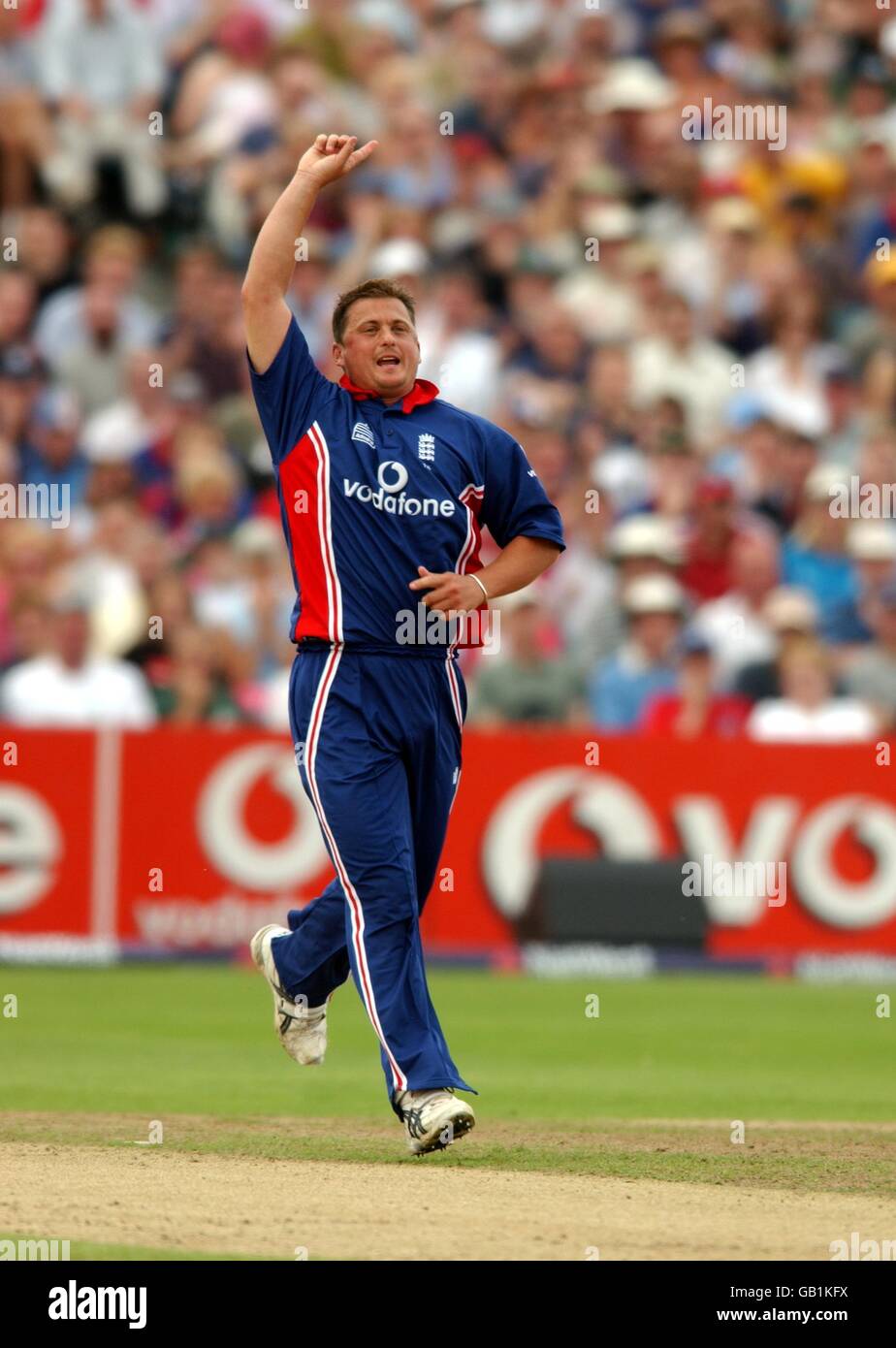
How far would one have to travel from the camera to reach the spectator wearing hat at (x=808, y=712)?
51.3 ft

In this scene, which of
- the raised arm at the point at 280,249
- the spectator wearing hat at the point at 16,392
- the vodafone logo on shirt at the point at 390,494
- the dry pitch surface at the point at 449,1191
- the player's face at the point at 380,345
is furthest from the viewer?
the spectator wearing hat at the point at 16,392

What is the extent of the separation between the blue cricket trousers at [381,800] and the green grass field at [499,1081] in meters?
0.43

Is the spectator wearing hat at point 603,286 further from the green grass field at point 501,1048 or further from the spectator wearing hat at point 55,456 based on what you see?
the green grass field at point 501,1048

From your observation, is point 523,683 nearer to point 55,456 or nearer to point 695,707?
point 695,707

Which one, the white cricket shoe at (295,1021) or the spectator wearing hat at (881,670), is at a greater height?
the spectator wearing hat at (881,670)

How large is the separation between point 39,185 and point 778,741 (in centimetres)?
778

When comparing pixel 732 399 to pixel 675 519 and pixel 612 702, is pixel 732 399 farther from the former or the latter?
pixel 612 702

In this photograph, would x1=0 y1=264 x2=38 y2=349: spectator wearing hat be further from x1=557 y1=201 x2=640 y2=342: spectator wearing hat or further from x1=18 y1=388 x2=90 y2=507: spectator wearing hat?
x1=557 y1=201 x2=640 y2=342: spectator wearing hat

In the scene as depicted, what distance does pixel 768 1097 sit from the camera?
10.4 m

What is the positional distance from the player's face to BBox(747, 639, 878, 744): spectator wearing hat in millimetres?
7665

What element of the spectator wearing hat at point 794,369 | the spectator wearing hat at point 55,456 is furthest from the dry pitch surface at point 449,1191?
the spectator wearing hat at point 794,369

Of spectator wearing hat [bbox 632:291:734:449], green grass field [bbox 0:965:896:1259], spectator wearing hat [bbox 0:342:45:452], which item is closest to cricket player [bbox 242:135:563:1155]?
green grass field [bbox 0:965:896:1259]

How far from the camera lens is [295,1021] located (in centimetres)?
880

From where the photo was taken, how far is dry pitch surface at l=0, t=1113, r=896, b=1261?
654 centimetres
